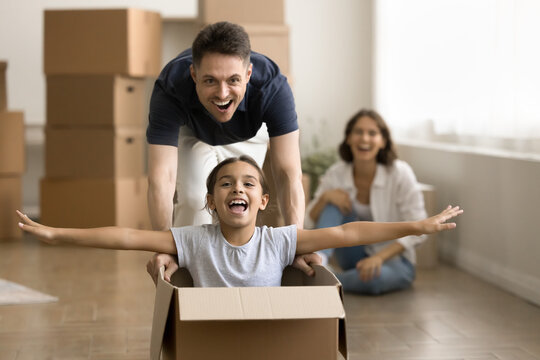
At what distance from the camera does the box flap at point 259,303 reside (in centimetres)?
158

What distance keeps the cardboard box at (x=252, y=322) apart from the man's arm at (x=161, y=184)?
623mm

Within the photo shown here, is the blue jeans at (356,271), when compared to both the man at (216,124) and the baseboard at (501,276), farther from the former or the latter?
the man at (216,124)

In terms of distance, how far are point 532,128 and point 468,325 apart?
103 centimetres

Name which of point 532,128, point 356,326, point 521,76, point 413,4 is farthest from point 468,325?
point 413,4

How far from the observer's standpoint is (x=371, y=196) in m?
3.89

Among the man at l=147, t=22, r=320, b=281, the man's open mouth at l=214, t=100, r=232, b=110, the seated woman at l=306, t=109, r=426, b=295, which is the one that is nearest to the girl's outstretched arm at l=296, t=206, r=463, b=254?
the man at l=147, t=22, r=320, b=281

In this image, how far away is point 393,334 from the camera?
2.98 meters

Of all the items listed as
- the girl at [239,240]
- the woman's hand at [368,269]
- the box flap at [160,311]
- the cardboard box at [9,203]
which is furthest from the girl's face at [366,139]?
the cardboard box at [9,203]

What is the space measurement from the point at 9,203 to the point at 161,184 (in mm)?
3314

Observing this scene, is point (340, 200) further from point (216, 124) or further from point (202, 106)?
point (202, 106)

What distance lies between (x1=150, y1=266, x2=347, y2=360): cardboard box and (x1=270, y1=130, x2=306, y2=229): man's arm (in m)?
0.69

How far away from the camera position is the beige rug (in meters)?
3.53

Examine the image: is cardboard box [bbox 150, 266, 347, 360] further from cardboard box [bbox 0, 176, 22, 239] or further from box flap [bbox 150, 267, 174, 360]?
cardboard box [bbox 0, 176, 22, 239]

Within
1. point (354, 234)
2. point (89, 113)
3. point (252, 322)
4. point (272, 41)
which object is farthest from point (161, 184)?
point (89, 113)
